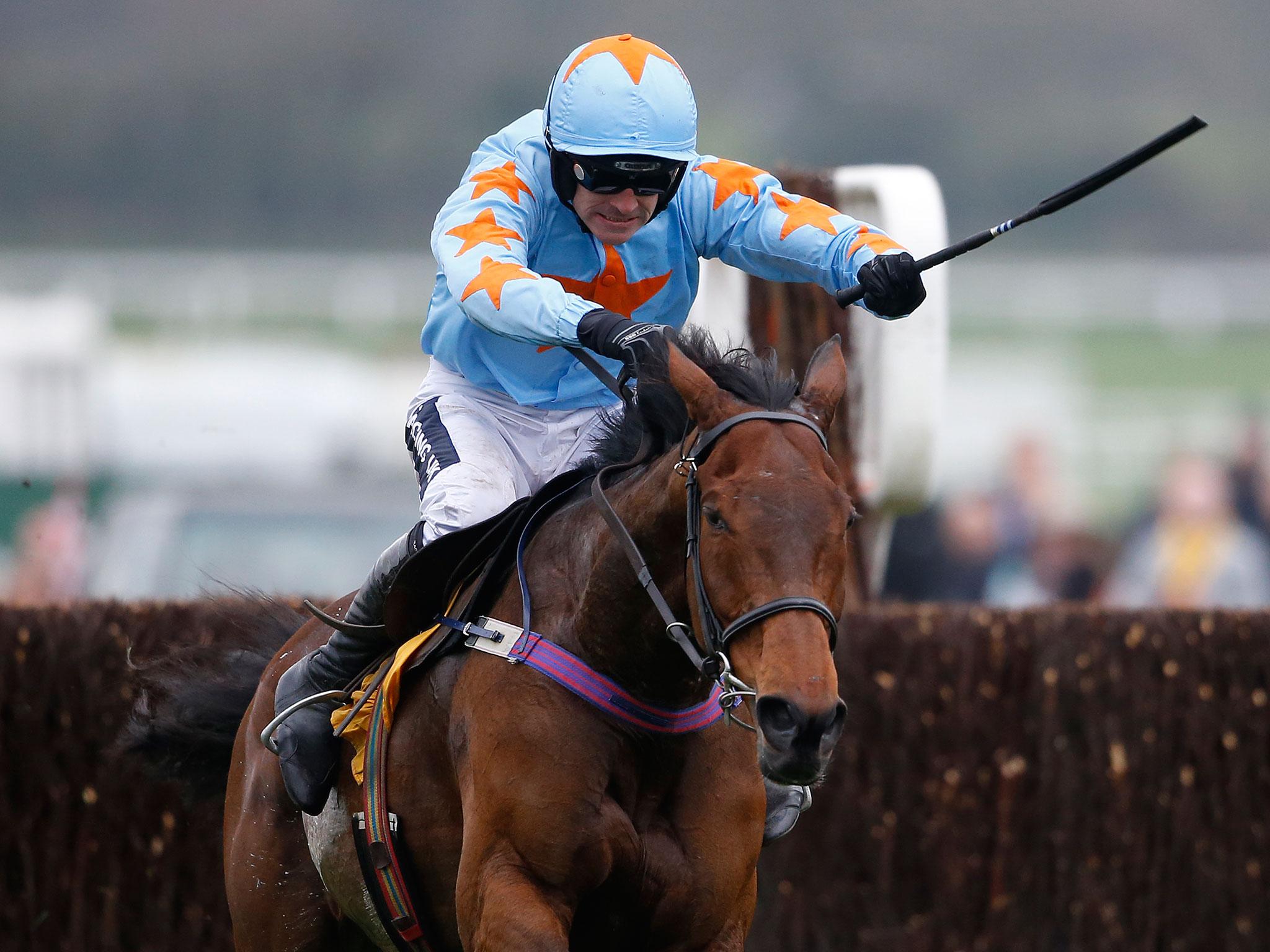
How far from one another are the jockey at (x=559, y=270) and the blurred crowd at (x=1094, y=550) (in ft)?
20.5

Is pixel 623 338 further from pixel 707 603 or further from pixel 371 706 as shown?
pixel 371 706

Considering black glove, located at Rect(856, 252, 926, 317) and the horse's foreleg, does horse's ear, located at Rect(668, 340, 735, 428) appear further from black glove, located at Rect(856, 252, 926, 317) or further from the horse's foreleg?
the horse's foreleg

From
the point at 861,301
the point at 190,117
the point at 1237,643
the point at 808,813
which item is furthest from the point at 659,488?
the point at 190,117

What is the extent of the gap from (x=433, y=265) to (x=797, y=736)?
51.5 ft

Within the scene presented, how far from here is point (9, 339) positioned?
15.0m

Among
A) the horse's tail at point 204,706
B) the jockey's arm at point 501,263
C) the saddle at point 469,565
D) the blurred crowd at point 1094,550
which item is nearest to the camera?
the jockey's arm at point 501,263

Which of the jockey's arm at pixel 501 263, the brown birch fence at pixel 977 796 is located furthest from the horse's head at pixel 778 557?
the brown birch fence at pixel 977 796

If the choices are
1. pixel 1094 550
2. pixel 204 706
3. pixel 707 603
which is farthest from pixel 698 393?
pixel 1094 550

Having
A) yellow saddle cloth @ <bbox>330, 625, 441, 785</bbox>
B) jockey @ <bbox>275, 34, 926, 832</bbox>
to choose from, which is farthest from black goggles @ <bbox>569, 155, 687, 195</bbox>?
yellow saddle cloth @ <bbox>330, 625, 441, 785</bbox>

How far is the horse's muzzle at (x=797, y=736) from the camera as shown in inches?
122

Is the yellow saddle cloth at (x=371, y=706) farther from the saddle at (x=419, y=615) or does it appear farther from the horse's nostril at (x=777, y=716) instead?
the horse's nostril at (x=777, y=716)

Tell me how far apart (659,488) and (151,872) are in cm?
379

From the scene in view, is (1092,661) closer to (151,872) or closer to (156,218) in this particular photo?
(151,872)

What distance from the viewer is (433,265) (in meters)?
18.4
